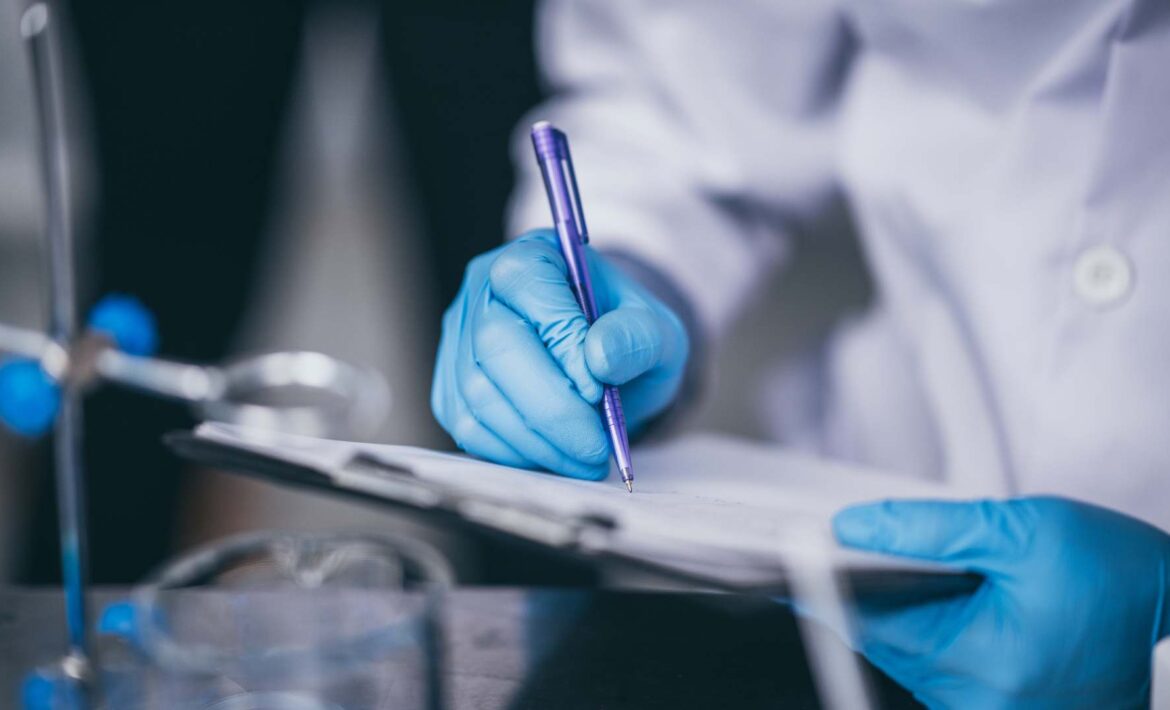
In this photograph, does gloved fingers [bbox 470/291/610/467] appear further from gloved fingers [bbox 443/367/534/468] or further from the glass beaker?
the glass beaker

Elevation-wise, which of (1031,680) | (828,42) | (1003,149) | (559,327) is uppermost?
(828,42)

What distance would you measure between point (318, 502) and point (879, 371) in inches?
50.8

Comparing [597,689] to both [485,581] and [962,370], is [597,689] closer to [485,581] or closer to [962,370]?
[962,370]

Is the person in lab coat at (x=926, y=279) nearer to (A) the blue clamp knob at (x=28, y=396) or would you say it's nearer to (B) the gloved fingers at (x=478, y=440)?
(B) the gloved fingers at (x=478, y=440)

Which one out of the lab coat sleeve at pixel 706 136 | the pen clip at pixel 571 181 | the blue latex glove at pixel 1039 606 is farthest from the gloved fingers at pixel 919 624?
the lab coat sleeve at pixel 706 136

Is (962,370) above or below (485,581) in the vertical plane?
above

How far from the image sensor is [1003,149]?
0.67 metres

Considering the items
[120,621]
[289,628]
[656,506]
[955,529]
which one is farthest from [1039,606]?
[120,621]

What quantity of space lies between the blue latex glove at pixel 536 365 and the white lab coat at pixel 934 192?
300mm

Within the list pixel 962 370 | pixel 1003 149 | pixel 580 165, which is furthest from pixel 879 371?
pixel 580 165

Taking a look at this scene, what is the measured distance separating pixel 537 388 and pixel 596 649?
0.52ft

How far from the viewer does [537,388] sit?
0.47 meters

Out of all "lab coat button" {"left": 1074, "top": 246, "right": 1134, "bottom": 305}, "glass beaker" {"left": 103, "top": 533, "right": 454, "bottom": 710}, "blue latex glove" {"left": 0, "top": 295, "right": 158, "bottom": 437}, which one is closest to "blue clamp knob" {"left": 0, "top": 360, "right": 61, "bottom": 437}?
"blue latex glove" {"left": 0, "top": 295, "right": 158, "bottom": 437}

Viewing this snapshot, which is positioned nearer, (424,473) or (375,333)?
(424,473)
